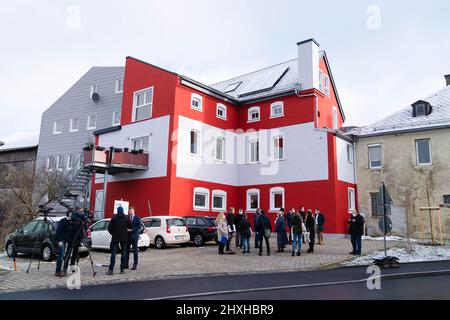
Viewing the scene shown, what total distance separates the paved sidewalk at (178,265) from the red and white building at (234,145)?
6.74m

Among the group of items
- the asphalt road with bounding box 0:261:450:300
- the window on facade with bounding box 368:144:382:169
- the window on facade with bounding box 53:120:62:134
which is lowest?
the asphalt road with bounding box 0:261:450:300

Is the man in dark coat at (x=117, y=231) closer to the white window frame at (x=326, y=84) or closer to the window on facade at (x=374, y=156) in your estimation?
the window on facade at (x=374, y=156)

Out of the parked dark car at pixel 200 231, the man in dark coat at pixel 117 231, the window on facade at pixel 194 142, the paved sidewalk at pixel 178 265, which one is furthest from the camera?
the window on facade at pixel 194 142

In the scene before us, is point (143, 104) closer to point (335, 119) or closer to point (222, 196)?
point (222, 196)

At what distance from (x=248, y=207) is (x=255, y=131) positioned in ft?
17.1

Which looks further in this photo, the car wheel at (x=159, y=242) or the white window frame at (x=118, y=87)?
the white window frame at (x=118, y=87)

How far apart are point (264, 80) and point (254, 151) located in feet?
21.6

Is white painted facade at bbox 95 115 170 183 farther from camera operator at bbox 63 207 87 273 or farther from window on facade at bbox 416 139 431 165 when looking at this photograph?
window on facade at bbox 416 139 431 165

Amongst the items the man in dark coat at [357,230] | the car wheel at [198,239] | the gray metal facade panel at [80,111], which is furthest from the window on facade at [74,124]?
the man in dark coat at [357,230]

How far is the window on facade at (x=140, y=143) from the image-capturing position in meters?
26.0

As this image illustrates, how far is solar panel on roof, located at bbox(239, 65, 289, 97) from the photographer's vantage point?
98.6ft

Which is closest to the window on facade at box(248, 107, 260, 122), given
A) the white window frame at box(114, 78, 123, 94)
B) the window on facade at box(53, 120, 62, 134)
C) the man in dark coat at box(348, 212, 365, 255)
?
the white window frame at box(114, 78, 123, 94)

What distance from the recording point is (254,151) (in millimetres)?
28219

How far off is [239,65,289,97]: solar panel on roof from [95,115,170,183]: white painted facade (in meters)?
7.99
